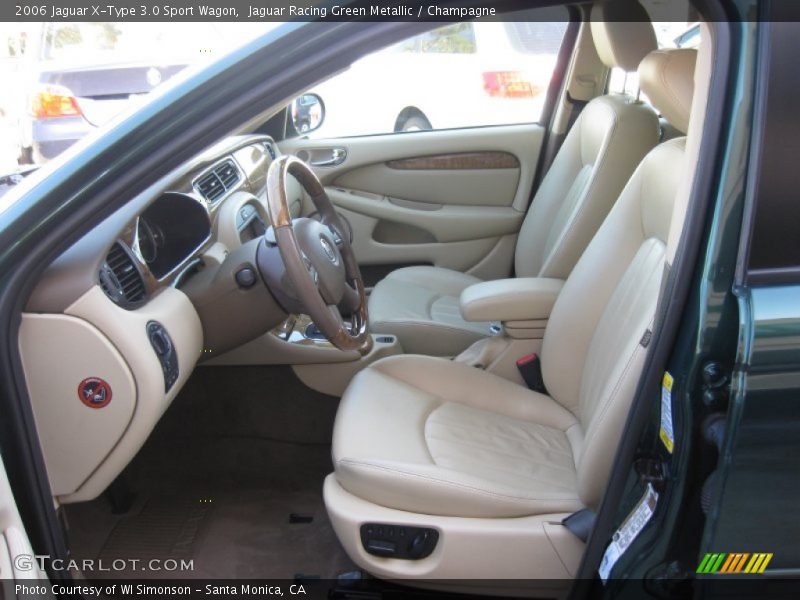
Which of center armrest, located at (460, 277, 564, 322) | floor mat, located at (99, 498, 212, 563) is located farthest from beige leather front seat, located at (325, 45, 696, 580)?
floor mat, located at (99, 498, 212, 563)

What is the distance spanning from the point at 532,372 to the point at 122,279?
1095 millimetres

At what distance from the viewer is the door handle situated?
3.17m

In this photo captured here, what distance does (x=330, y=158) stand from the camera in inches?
125

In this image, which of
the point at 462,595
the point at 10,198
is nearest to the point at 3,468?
the point at 10,198

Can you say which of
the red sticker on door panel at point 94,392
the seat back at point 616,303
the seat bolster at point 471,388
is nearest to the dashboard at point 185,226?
the red sticker on door panel at point 94,392

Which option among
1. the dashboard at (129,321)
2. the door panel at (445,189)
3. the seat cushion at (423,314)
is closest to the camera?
the dashboard at (129,321)

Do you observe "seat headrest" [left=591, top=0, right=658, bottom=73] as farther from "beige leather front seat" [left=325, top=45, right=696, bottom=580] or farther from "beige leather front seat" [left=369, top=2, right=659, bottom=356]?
"beige leather front seat" [left=325, top=45, right=696, bottom=580]

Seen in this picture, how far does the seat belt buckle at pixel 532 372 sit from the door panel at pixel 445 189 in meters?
1.14

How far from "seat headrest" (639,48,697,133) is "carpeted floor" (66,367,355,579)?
1.29m

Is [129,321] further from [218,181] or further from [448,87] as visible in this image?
[448,87]

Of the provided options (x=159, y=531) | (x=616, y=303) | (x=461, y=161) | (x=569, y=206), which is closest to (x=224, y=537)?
(x=159, y=531)

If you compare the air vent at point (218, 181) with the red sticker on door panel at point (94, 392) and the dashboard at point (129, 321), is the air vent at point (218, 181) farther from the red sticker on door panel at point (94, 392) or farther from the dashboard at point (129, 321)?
the red sticker on door panel at point (94, 392)

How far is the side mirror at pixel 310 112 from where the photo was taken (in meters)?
3.29

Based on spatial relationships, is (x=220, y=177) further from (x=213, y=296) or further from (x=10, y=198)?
(x=10, y=198)
